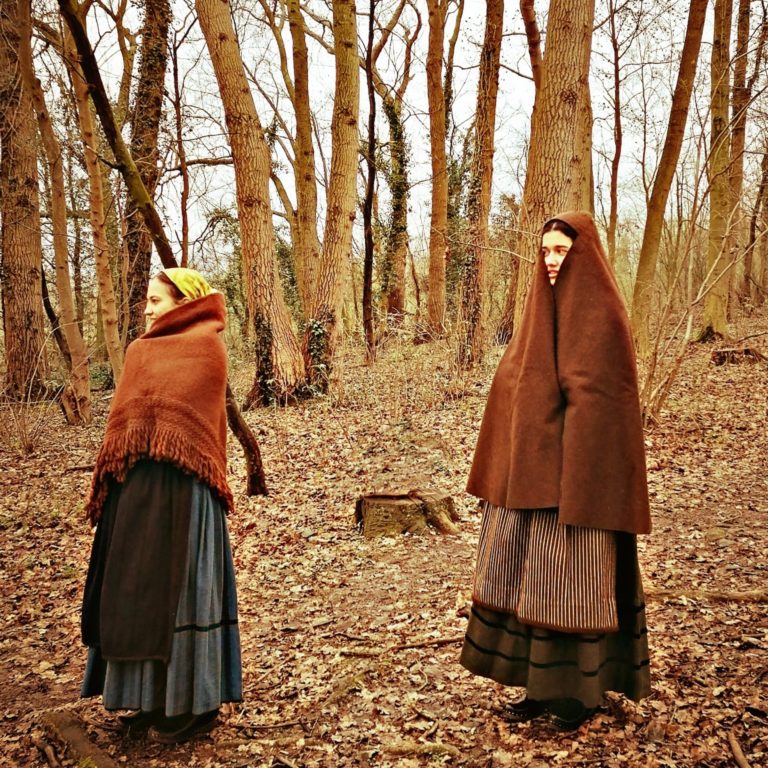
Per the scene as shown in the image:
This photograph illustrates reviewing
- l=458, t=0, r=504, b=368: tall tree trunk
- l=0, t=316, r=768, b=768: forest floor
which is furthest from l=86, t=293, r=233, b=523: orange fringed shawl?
l=458, t=0, r=504, b=368: tall tree trunk

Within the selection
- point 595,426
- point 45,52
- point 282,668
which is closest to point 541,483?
point 595,426

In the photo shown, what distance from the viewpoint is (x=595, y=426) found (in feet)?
7.83

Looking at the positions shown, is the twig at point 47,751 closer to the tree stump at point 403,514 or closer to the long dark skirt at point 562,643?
the long dark skirt at point 562,643

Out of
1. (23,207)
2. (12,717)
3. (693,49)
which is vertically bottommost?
(12,717)

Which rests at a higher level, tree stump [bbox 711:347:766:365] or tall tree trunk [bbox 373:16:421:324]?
tall tree trunk [bbox 373:16:421:324]

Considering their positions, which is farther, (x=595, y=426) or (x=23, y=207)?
(x=23, y=207)

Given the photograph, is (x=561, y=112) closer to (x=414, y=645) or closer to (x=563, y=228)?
(x=563, y=228)

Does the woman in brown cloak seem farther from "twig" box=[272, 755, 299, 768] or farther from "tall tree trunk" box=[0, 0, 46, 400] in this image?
"tall tree trunk" box=[0, 0, 46, 400]

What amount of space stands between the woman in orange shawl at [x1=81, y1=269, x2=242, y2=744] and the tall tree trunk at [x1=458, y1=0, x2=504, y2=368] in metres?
8.52

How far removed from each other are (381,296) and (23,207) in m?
9.80

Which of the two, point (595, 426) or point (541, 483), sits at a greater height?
point (595, 426)

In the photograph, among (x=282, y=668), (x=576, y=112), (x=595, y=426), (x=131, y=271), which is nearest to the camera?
(x=595, y=426)

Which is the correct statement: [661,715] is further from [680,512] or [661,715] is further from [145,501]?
[680,512]

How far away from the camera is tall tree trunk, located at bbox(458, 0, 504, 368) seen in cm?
1130
